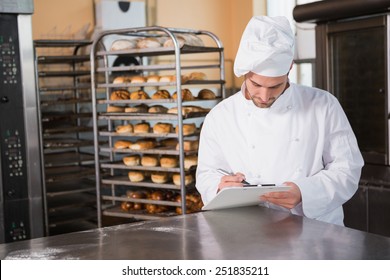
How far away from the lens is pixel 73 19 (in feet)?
17.9

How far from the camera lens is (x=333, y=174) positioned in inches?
86.5

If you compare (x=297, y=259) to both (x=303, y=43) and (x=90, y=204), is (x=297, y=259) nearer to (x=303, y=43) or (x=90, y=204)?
(x=90, y=204)

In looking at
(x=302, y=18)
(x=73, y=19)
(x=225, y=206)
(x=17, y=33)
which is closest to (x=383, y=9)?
(x=302, y=18)

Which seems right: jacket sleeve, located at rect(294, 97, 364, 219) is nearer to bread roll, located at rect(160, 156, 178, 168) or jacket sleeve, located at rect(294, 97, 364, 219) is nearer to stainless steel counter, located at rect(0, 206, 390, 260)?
stainless steel counter, located at rect(0, 206, 390, 260)

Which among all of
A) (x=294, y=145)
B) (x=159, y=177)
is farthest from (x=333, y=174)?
(x=159, y=177)

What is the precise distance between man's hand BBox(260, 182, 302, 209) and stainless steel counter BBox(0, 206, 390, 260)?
69mm

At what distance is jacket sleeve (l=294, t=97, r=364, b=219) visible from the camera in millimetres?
2139

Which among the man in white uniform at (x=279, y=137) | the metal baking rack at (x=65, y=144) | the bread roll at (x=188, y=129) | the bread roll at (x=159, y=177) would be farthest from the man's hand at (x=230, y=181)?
the metal baking rack at (x=65, y=144)

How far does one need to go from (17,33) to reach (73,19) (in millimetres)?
1758

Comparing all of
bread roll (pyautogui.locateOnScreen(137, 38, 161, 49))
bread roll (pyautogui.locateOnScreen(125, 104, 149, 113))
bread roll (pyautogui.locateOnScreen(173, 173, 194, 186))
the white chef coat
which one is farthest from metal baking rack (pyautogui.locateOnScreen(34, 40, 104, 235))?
the white chef coat

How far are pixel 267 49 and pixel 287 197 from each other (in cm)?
53

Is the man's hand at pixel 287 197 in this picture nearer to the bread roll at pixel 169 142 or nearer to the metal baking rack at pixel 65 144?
the bread roll at pixel 169 142

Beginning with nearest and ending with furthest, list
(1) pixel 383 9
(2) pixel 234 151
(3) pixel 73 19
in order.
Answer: (2) pixel 234 151
(1) pixel 383 9
(3) pixel 73 19

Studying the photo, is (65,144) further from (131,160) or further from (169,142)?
(169,142)
